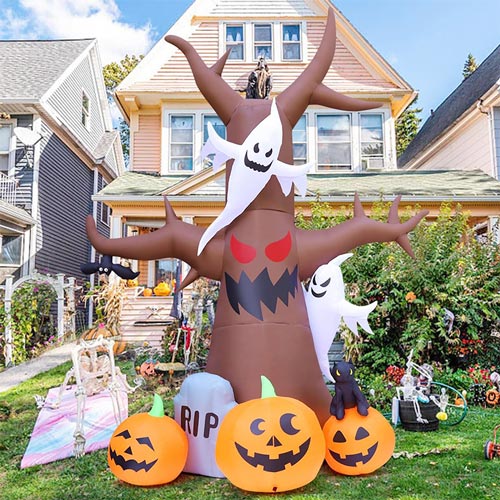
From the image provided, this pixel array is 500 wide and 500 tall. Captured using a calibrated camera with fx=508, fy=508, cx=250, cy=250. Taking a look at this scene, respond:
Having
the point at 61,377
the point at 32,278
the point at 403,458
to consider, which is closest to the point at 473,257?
the point at 403,458

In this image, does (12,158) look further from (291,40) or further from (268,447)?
(268,447)

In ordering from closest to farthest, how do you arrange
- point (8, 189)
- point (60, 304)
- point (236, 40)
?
point (60, 304)
point (8, 189)
point (236, 40)

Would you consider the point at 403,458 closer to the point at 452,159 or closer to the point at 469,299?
the point at 469,299

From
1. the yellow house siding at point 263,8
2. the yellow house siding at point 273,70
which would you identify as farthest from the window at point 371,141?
the yellow house siding at point 263,8

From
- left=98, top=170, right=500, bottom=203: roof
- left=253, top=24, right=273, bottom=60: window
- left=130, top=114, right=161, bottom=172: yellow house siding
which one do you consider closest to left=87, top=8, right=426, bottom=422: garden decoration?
left=98, top=170, right=500, bottom=203: roof

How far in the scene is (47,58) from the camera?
1614 cm

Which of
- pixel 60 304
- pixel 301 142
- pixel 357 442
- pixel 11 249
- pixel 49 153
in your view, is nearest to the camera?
pixel 357 442

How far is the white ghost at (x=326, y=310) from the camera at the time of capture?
3.93 m

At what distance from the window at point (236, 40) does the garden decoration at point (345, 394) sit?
12344mm

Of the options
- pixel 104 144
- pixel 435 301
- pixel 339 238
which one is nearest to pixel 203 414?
pixel 339 238

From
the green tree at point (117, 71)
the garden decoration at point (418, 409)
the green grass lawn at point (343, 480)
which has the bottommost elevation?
the green grass lawn at point (343, 480)

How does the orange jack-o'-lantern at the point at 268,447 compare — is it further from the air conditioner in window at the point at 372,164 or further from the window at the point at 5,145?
the window at the point at 5,145

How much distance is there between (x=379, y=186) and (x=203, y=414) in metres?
9.37

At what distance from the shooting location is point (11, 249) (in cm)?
1322
